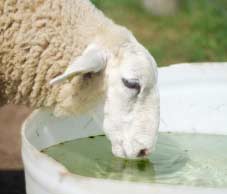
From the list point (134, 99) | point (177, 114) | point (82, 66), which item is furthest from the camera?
point (177, 114)

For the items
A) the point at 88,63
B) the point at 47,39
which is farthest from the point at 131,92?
the point at 47,39

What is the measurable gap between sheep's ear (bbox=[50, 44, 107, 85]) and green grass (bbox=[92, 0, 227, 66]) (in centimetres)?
278

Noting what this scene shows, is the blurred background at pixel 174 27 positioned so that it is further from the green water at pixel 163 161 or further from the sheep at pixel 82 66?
the sheep at pixel 82 66

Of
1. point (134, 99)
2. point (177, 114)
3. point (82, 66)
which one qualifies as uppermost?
point (82, 66)

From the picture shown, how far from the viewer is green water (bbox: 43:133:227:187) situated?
3.54 meters

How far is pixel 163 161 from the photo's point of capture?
12.4ft

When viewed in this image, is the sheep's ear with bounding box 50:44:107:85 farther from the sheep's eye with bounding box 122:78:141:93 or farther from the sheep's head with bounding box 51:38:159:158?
the sheep's eye with bounding box 122:78:141:93

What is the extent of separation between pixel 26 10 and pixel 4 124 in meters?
1.71

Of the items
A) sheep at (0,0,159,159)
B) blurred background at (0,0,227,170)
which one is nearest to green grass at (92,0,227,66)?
blurred background at (0,0,227,170)

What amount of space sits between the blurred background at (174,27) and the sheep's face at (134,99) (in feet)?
6.11

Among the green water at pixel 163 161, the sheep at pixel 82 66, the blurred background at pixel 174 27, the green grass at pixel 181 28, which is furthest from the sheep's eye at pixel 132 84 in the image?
the green grass at pixel 181 28

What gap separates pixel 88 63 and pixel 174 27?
393 cm

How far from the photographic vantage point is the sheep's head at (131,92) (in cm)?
340

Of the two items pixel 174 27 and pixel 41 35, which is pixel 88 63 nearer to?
pixel 41 35
